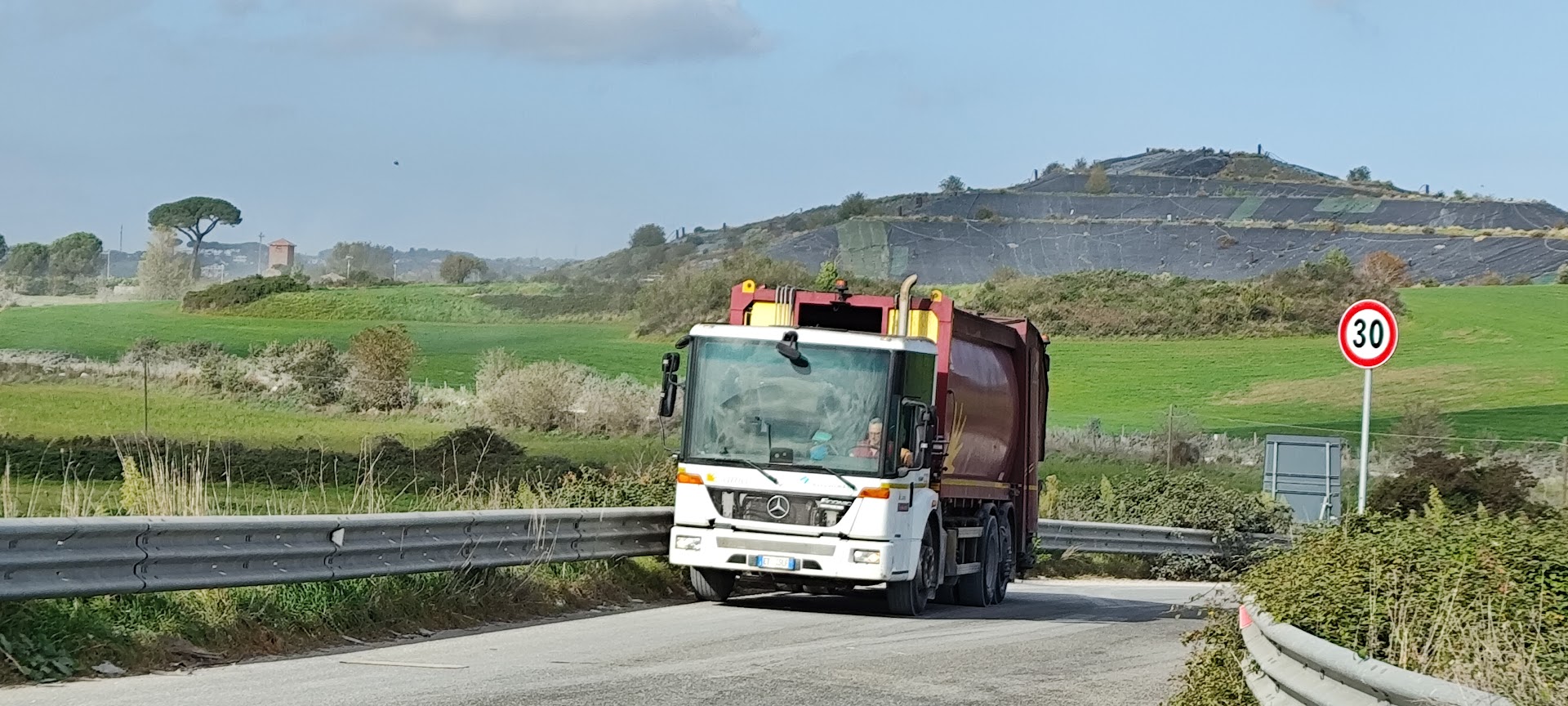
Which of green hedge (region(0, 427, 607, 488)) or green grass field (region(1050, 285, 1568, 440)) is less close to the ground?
green grass field (region(1050, 285, 1568, 440))

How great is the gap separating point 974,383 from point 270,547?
951 cm

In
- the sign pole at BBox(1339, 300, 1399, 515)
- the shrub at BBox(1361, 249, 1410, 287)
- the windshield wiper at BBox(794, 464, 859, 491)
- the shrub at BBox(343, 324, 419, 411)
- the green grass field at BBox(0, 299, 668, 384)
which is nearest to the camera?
the sign pole at BBox(1339, 300, 1399, 515)

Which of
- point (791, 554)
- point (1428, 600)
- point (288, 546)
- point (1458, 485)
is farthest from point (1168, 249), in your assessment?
point (1428, 600)

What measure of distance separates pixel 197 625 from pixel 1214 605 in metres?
6.11

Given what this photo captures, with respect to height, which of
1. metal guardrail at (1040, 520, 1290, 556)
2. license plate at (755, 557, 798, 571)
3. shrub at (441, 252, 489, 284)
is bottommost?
metal guardrail at (1040, 520, 1290, 556)

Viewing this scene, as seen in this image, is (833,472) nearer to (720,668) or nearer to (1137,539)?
(720,668)

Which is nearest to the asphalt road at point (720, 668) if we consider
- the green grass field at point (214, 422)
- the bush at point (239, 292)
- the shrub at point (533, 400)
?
the green grass field at point (214, 422)

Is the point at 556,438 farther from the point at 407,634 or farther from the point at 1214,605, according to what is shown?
the point at 1214,605

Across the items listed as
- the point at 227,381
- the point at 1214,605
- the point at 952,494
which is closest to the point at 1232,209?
the point at 227,381

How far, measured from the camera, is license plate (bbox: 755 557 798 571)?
623 inches

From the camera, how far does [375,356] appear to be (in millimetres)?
65875

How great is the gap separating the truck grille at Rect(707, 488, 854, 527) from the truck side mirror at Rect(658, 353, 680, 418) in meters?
0.87

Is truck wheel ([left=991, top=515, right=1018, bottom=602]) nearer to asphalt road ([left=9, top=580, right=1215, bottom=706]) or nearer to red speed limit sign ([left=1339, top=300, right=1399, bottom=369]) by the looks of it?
asphalt road ([left=9, top=580, right=1215, bottom=706])

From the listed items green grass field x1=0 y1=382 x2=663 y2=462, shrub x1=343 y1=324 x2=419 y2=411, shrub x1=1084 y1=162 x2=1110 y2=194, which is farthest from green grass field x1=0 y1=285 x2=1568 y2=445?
shrub x1=1084 y1=162 x2=1110 y2=194
